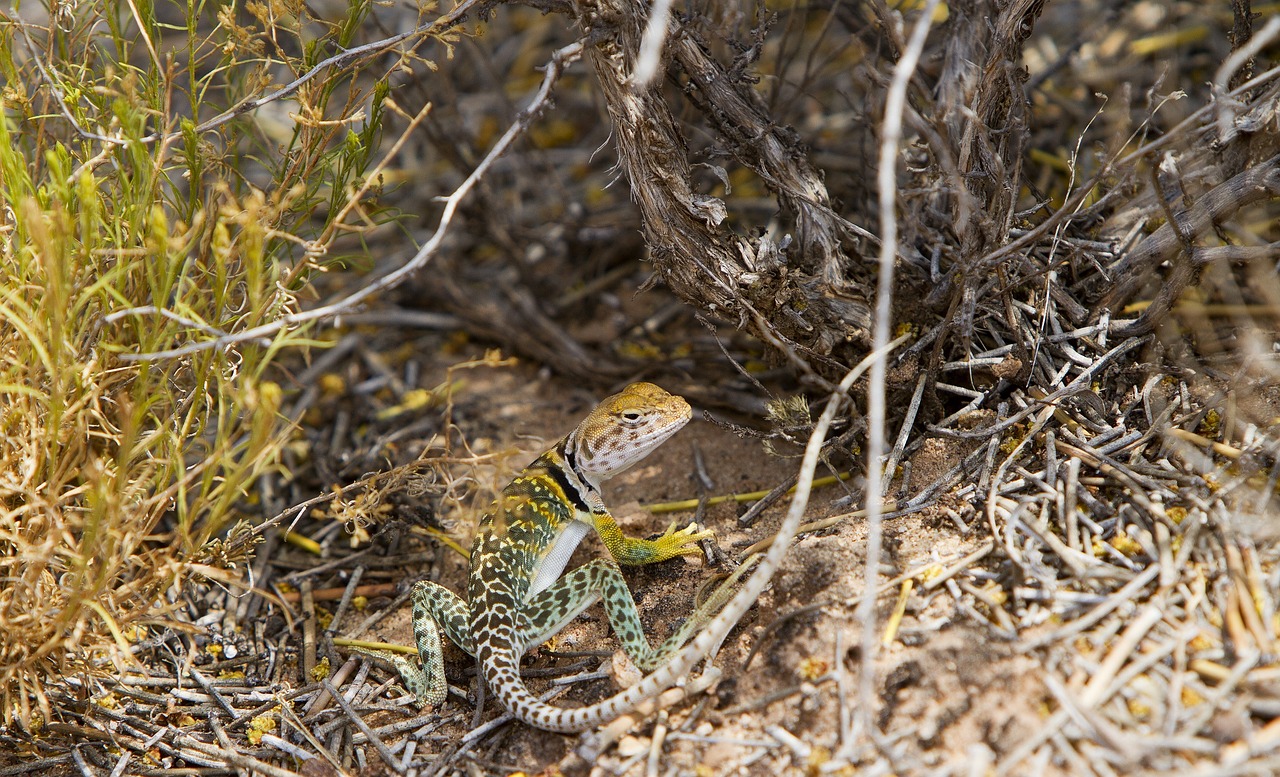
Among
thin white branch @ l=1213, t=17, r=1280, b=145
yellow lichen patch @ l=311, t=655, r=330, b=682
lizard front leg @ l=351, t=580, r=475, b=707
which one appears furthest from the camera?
yellow lichen patch @ l=311, t=655, r=330, b=682

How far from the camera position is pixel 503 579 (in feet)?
11.6

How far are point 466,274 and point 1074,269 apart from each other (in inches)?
139

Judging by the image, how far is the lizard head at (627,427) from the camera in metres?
3.71

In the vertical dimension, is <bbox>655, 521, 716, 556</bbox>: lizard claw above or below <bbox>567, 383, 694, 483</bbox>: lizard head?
below

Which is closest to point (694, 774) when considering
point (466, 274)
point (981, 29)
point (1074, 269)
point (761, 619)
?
point (761, 619)

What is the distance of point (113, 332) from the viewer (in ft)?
10.4

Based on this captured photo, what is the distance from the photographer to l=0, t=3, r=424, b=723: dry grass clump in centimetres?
258

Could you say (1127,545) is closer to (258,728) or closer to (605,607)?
(605,607)

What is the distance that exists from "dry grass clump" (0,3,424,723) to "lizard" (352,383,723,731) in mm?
853

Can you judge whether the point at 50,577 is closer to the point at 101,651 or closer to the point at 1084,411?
the point at 101,651

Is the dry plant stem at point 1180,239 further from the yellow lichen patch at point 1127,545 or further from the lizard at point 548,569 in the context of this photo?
the lizard at point 548,569

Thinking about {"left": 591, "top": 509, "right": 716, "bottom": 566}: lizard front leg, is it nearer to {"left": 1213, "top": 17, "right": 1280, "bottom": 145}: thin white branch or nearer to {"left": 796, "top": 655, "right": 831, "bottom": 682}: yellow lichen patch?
{"left": 796, "top": 655, "right": 831, "bottom": 682}: yellow lichen patch

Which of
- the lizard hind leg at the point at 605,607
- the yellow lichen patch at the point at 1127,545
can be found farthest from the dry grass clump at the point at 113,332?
the yellow lichen patch at the point at 1127,545

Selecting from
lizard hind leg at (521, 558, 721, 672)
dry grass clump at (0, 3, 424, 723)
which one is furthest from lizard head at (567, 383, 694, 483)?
dry grass clump at (0, 3, 424, 723)
